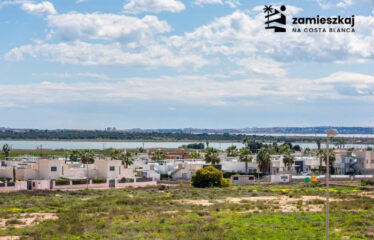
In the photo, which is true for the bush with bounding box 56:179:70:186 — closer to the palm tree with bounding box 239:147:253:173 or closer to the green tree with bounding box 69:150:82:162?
the palm tree with bounding box 239:147:253:173

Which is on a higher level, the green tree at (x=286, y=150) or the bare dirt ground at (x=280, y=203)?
the green tree at (x=286, y=150)

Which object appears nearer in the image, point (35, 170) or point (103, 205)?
point (103, 205)

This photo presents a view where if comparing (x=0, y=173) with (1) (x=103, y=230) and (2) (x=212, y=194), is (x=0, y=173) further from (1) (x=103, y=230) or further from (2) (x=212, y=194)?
(1) (x=103, y=230)

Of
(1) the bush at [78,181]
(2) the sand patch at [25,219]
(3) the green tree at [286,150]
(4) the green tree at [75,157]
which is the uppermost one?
(3) the green tree at [286,150]

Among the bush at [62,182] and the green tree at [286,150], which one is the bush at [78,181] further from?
the green tree at [286,150]

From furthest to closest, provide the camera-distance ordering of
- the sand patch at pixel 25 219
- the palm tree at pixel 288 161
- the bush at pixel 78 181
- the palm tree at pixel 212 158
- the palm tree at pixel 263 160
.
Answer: the palm tree at pixel 288 161
the palm tree at pixel 212 158
the palm tree at pixel 263 160
the bush at pixel 78 181
the sand patch at pixel 25 219

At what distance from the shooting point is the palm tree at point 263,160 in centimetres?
8419

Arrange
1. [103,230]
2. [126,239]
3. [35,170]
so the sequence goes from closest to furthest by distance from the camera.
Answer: [126,239] < [103,230] < [35,170]

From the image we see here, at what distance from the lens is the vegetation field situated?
27234 millimetres

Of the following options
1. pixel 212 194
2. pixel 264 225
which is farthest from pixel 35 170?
pixel 264 225

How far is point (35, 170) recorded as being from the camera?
65.9 metres

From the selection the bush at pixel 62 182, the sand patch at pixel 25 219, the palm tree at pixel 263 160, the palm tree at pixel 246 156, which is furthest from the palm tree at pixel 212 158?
the sand patch at pixel 25 219

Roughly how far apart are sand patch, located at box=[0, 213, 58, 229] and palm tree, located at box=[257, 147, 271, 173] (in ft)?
171

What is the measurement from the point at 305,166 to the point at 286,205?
5588 cm
